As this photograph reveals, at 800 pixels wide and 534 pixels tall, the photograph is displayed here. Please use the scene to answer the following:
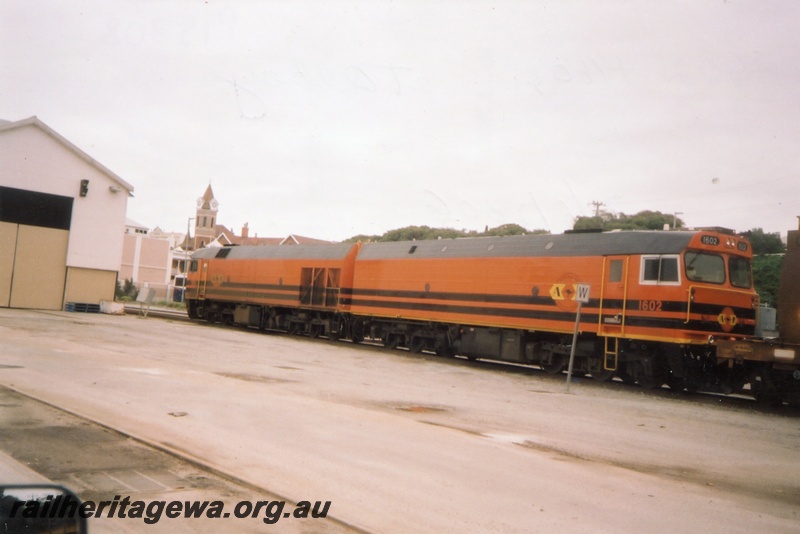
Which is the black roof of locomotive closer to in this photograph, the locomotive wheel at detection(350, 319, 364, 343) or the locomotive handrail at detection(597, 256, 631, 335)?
the locomotive handrail at detection(597, 256, 631, 335)

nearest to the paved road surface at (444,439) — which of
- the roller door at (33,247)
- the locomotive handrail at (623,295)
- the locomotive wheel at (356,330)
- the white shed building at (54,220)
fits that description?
the locomotive handrail at (623,295)

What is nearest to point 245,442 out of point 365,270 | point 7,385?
point 7,385

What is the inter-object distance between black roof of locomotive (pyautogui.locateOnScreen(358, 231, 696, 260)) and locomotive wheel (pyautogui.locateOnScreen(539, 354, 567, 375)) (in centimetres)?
301

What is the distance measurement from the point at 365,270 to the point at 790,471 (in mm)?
19328

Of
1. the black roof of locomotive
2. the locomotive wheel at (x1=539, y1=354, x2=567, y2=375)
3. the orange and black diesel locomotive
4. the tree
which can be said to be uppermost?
the tree

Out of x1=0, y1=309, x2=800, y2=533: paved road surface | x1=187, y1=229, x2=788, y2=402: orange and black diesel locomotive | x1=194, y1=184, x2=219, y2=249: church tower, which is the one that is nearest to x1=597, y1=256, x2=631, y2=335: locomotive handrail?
x1=187, y1=229, x2=788, y2=402: orange and black diesel locomotive

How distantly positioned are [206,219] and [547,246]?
392ft

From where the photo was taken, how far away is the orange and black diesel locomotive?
54.8ft

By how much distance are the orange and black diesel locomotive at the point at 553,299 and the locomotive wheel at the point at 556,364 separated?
5cm

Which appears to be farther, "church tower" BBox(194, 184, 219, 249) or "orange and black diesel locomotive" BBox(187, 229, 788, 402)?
"church tower" BBox(194, 184, 219, 249)

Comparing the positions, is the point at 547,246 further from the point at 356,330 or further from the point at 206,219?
the point at 206,219

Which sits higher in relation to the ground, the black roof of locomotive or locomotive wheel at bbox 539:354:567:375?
the black roof of locomotive

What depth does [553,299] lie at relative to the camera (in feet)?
64.0

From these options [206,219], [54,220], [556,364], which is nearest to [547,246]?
[556,364]
